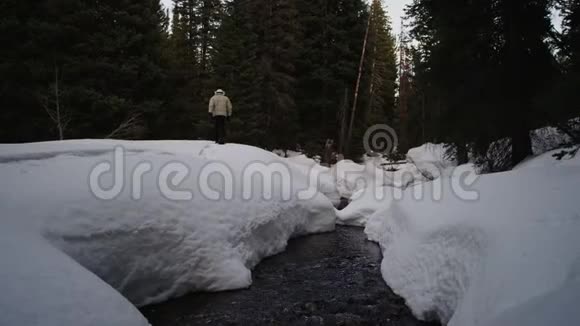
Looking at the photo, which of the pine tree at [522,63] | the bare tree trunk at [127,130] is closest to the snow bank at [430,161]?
the pine tree at [522,63]

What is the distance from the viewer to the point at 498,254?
3357mm

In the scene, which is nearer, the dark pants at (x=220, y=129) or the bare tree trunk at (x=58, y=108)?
the dark pants at (x=220, y=129)

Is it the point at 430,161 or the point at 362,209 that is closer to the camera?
the point at 362,209

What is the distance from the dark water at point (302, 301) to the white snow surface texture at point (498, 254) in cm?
43

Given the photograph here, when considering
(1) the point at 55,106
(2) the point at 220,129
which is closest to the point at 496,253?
(2) the point at 220,129

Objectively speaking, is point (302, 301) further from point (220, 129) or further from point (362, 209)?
point (362, 209)

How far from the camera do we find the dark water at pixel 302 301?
4637mm

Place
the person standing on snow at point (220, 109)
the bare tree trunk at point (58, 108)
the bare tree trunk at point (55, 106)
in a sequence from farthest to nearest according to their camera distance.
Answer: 1. the bare tree trunk at point (55, 106)
2. the bare tree trunk at point (58, 108)
3. the person standing on snow at point (220, 109)

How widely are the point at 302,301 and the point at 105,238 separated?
314 cm

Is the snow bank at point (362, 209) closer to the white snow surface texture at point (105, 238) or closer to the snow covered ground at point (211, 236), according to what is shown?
the snow covered ground at point (211, 236)

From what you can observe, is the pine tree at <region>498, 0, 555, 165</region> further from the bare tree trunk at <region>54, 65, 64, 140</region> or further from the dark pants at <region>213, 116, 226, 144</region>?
the bare tree trunk at <region>54, 65, 64, 140</region>

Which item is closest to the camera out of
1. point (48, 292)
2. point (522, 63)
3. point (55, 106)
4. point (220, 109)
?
point (48, 292)

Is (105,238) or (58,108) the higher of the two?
(58,108)

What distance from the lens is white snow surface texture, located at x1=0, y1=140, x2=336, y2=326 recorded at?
3055 mm
